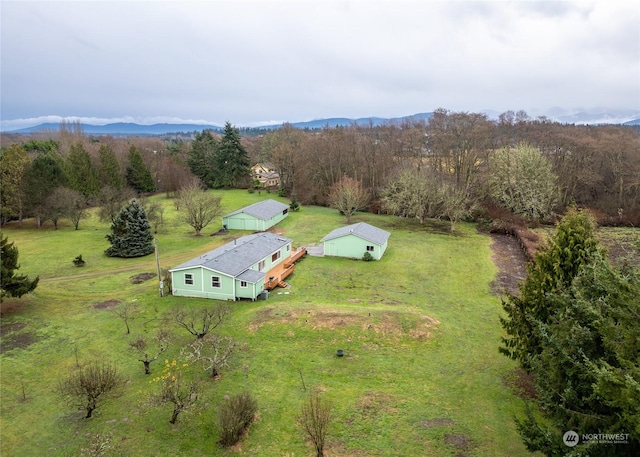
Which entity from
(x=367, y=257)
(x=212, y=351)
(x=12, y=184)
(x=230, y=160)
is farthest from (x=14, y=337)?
(x=230, y=160)

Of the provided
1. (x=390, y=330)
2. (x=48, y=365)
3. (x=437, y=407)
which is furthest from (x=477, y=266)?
A: (x=48, y=365)

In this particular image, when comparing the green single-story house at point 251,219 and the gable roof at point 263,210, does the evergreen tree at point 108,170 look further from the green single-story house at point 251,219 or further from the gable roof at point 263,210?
the gable roof at point 263,210

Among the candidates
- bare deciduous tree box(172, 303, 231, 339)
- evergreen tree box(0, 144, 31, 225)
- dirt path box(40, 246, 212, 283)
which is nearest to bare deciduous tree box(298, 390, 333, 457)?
bare deciduous tree box(172, 303, 231, 339)

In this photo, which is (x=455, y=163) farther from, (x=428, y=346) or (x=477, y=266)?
(x=428, y=346)

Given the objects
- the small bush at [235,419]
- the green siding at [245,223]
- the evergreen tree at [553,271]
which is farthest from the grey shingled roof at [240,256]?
the evergreen tree at [553,271]

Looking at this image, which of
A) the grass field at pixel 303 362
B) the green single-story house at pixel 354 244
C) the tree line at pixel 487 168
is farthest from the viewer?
the tree line at pixel 487 168

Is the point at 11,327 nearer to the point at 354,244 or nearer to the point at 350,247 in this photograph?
the point at 350,247
